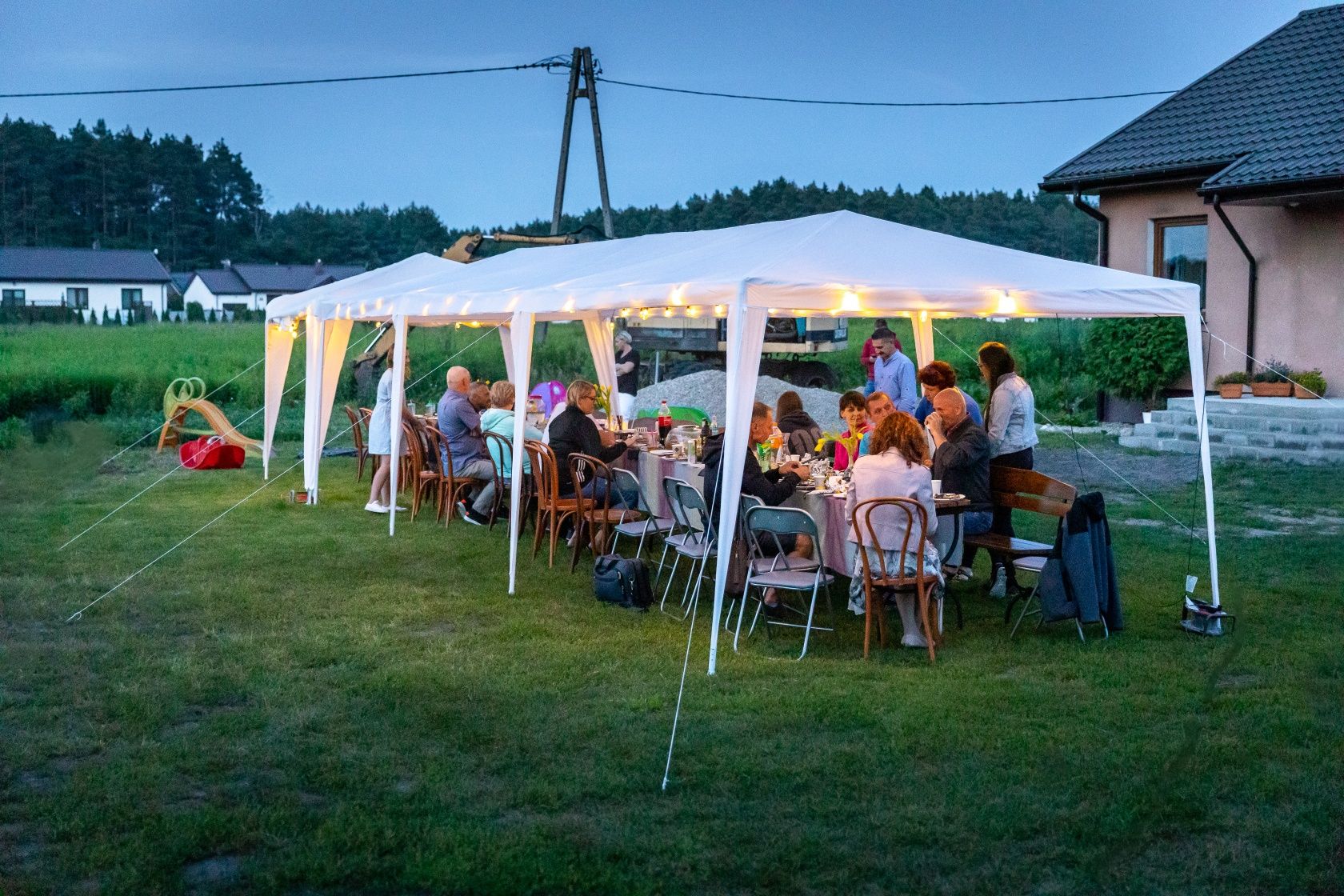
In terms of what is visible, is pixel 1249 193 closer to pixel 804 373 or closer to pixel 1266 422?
pixel 1266 422

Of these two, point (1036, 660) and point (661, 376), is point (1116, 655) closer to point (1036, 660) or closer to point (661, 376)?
point (1036, 660)

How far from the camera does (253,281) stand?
247 ft

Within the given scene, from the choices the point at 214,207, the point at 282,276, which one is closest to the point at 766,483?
the point at 214,207

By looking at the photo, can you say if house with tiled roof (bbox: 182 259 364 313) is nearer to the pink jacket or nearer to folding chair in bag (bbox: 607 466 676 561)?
folding chair in bag (bbox: 607 466 676 561)

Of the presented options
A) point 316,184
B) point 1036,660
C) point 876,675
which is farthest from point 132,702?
point 316,184

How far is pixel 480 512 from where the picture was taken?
11.1 metres

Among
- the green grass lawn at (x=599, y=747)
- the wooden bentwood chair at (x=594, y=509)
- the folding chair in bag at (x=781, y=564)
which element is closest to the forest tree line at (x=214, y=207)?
the wooden bentwood chair at (x=594, y=509)

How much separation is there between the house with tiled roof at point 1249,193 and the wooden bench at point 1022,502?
8.53 metres

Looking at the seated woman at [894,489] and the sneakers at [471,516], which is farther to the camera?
the sneakers at [471,516]

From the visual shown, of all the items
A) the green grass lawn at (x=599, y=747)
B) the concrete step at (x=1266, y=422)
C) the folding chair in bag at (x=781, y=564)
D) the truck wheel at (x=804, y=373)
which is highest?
the truck wheel at (x=804, y=373)

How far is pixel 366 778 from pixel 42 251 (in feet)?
206

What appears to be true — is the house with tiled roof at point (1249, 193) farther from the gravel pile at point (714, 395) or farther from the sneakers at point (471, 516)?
the sneakers at point (471, 516)

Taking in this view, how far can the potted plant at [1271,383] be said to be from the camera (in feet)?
48.3

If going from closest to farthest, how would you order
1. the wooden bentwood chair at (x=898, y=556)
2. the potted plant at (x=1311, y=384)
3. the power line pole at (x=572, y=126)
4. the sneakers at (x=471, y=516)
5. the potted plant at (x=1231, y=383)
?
the wooden bentwood chair at (x=898, y=556)
the sneakers at (x=471, y=516)
the potted plant at (x=1311, y=384)
the potted plant at (x=1231, y=383)
the power line pole at (x=572, y=126)
